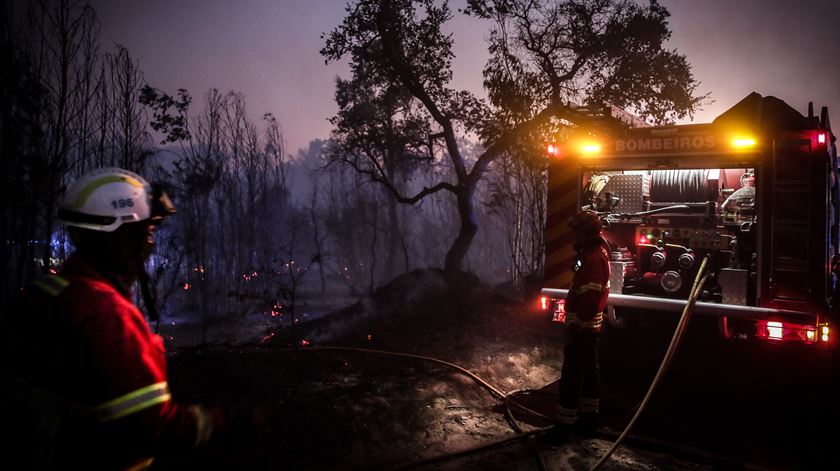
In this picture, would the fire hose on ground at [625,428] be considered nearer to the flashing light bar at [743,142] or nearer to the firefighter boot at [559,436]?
the firefighter boot at [559,436]

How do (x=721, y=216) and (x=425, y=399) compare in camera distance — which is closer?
(x=425, y=399)

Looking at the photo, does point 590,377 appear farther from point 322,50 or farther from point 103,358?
point 322,50

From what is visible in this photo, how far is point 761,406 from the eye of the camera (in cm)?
555

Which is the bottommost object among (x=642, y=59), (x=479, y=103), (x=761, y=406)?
(x=761, y=406)

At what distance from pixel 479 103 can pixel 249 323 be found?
12.8 meters

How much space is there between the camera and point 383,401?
211 inches

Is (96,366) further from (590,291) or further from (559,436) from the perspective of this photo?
(590,291)

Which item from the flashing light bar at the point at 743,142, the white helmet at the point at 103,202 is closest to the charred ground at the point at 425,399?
the white helmet at the point at 103,202

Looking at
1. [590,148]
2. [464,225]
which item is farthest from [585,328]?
[464,225]

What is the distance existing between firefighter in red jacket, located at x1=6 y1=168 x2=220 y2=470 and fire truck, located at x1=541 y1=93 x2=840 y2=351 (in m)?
5.52

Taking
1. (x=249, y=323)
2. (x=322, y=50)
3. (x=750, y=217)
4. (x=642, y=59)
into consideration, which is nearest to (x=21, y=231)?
(x=322, y=50)

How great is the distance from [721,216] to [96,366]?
7332 millimetres

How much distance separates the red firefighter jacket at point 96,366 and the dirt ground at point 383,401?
A: 13.4 inches

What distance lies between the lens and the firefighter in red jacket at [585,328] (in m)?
4.64
